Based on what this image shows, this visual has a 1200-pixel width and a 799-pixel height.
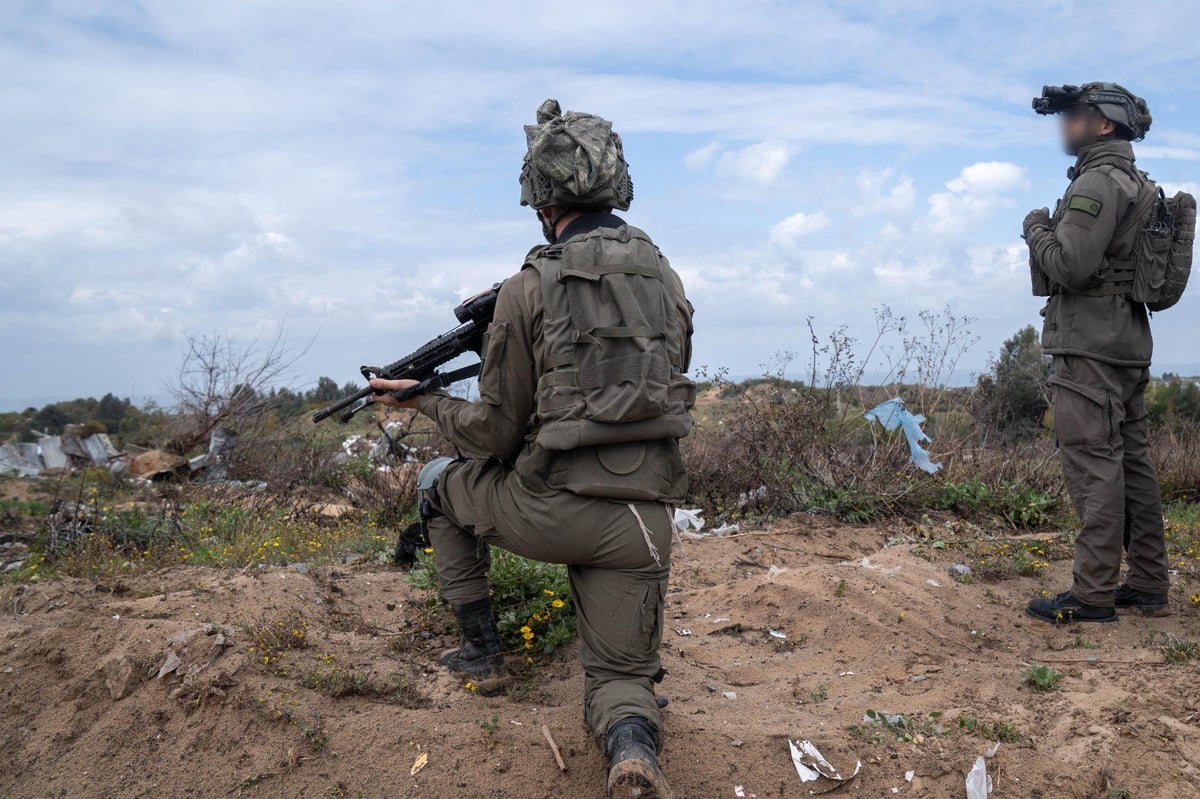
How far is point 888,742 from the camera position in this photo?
129 inches

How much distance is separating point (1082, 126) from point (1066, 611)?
2442 mm

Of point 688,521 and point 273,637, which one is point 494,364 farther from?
point 688,521

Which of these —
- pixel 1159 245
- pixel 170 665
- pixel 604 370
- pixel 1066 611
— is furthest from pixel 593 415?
pixel 1159 245

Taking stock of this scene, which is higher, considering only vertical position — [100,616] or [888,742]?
[100,616]

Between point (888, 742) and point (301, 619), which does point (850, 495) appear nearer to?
point (888, 742)

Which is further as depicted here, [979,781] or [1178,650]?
[1178,650]

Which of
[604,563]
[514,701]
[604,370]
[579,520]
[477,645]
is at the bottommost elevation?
[514,701]

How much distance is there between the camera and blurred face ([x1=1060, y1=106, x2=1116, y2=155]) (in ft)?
14.9

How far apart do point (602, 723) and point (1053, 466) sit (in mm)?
6174

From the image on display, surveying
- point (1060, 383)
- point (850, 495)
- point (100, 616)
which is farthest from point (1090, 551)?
point (100, 616)

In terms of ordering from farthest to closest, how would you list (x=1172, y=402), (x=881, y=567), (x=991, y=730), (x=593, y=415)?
(x=1172, y=402), (x=881, y=567), (x=991, y=730), (x=593, y=415)

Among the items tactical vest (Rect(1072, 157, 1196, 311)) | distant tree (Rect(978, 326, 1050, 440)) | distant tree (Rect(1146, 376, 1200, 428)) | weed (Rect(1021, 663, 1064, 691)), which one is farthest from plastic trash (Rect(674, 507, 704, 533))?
distant tree (Rect(1146, 376, 1200, 428))

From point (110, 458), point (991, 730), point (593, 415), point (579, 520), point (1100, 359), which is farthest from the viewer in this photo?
point (110, 458)

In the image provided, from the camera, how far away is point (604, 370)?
9.56 ft
